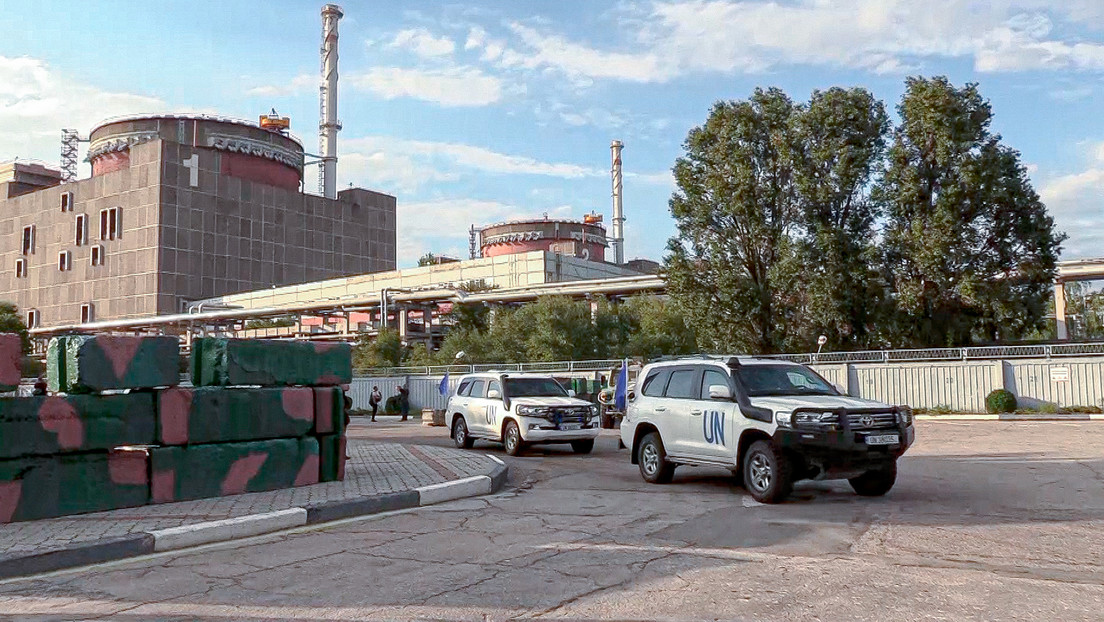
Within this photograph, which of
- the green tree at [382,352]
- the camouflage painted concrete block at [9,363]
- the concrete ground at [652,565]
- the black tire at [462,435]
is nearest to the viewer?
the concrete ground at [652,565]

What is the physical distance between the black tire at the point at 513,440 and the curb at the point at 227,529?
20.6 ft

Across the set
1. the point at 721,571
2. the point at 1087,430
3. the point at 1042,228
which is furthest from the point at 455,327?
the point at 721,571

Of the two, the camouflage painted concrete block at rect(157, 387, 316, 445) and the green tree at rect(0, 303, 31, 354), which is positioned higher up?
the green tree at rect(0, 303, 31, 354)

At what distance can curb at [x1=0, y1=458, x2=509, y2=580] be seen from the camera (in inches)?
309

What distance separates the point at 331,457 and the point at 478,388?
8.09m

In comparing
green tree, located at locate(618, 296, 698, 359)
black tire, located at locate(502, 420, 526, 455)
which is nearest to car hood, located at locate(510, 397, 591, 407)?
black tire, located at locate(502, 420, 526, 455)

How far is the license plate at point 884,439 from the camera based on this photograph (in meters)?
10.7

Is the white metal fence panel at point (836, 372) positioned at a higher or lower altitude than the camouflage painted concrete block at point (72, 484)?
higher

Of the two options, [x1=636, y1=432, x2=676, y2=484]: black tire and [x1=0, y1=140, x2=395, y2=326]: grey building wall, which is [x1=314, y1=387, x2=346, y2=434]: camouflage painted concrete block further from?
[x1=0, y1=140, x2=395, y2=326]: grey building wall

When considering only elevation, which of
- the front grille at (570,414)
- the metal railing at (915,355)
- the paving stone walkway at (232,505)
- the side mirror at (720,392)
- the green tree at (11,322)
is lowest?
the paving stone walkway at (232,505)

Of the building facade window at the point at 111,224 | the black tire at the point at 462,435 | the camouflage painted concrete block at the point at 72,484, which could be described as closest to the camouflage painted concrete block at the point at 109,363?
the camouflage painted concrete block at the point at 72,484

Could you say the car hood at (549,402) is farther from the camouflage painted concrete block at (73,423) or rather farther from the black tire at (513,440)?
the camouflage painted concrete block at (73,423)

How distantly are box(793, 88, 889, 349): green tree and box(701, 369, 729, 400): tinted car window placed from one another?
23947mm

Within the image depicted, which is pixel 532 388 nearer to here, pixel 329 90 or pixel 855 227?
pixel 855 227
